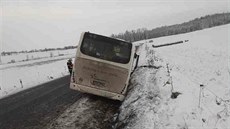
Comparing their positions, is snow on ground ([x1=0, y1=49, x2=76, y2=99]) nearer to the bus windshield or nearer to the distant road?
the distant road

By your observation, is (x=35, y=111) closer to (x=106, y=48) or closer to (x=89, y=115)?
(x=89, y=115)

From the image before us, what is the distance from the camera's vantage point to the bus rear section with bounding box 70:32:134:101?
13.2m

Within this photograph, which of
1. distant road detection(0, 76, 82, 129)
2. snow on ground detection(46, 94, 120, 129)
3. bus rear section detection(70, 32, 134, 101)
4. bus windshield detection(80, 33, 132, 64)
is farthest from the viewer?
bus windshield detection(80, 33, 132, 64)

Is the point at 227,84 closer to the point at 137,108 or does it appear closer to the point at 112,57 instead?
the point at 112,57

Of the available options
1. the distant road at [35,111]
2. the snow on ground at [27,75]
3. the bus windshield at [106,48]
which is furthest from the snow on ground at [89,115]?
the snow on ground at [27,75]

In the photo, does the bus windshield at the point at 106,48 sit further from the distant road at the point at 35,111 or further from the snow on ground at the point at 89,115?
the distant road at the point at 35,111

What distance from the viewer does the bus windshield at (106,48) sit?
13.3 meters

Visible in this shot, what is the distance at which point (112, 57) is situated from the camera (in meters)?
13.3

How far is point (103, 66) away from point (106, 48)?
0.82 meters

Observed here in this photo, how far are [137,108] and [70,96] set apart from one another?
6764 mm

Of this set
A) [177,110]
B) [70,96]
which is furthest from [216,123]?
[70,96]

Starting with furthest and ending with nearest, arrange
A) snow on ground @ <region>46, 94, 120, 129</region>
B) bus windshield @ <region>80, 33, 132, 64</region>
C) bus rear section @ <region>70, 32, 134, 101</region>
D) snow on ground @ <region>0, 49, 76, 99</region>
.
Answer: snow on ground @ <region>0, 49, 76, 99</region>, bus windshield @ <region>80, 33, 132, 64</region>, bus rear section @ <region>70, 32, 134, 101</region>, snow on ground @ <region>46, 94, 120, 129</region>

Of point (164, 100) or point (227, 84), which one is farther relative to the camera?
point (227, 84)

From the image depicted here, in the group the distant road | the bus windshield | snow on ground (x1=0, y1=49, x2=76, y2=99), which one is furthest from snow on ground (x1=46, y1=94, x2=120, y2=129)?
snow on ground (x1=0, y1=49, x2=76, y2=99)
